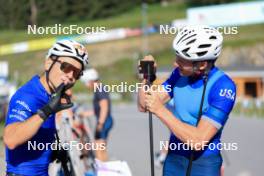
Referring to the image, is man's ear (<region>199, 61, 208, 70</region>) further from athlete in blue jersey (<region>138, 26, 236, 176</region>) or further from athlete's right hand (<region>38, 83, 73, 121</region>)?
athlete's right hand (<region>38, 83, 73, 121</region>)

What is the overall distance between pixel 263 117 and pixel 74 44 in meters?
18.9

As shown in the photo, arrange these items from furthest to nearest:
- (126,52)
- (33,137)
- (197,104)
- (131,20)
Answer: (131,20), (126,52), (197,104), (33,137)

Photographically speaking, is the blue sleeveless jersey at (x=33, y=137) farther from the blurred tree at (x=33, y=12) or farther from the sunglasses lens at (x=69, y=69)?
the blurred tree at (x=33, y=12)

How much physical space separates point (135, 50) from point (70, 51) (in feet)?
172

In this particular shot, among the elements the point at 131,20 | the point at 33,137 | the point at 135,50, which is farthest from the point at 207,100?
the point at 131,20

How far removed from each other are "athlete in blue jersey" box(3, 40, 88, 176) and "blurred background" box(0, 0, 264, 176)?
12.6 feet

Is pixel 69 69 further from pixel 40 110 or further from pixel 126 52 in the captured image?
pixel 126 52

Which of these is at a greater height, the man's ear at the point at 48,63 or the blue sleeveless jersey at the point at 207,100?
the man's ear at the point at 48,63

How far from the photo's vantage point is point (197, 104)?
4242mm

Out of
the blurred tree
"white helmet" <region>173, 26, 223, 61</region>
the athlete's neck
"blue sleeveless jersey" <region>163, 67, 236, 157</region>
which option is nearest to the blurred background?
the blurred tree

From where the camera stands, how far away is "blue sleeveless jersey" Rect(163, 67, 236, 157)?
4078mm

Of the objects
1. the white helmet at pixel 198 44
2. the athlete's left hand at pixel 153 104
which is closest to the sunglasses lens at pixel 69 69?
the athlete's left hand at pixel 153 104

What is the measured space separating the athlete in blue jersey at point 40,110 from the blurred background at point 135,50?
3828mm

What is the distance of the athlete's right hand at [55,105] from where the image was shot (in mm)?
3612
